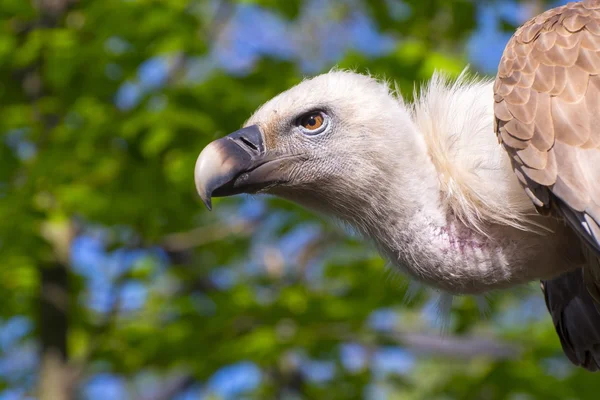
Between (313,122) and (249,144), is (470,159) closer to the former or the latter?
(313,122)

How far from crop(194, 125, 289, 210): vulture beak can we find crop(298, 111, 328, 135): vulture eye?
122mm

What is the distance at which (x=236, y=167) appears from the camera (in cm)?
235

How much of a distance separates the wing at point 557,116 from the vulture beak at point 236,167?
69 centimetres

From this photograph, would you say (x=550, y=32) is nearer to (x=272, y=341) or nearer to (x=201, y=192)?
(x=201, y=192)

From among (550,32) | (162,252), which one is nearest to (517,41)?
(550,32)

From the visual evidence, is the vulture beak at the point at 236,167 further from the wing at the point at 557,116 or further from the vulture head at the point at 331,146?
the wing at the point at 557,116

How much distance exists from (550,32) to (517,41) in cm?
9

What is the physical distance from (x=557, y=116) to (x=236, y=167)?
0.86m

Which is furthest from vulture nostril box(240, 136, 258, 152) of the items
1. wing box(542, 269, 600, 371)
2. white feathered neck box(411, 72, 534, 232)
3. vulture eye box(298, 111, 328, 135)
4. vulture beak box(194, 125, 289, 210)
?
wing box(542, 269, 600, 371)

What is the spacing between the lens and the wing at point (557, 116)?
2.03m

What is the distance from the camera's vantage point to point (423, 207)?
233 centimetres

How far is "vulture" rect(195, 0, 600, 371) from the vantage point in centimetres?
209

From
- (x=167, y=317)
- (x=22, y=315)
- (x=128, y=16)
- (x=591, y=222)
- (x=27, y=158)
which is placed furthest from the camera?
(x=22, y=315)

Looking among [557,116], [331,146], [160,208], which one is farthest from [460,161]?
[160,208]
